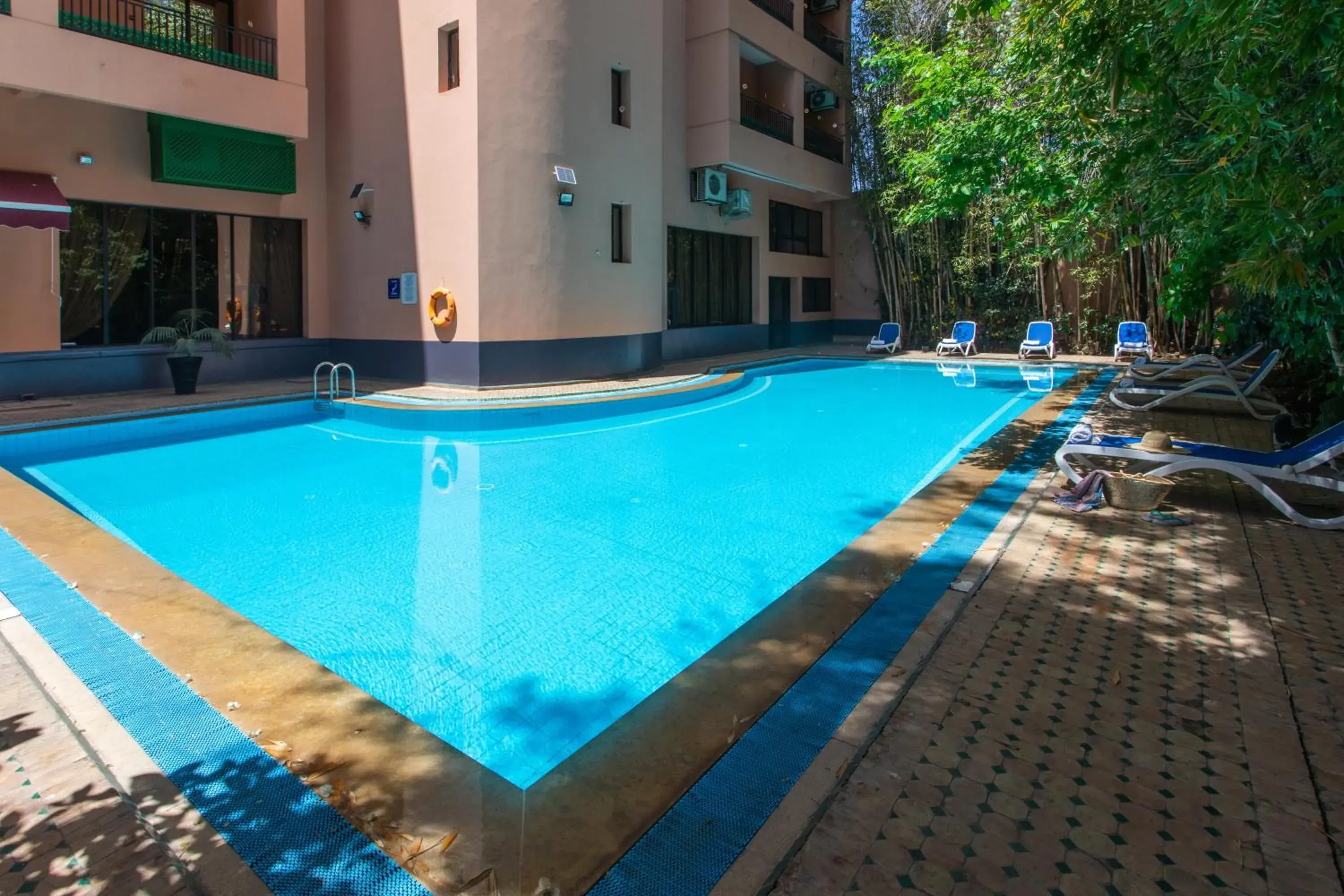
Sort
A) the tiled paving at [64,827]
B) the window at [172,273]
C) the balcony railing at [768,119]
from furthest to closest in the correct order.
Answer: the balcony railing at [768,119] < the window at [172,273] < the tiled paving at [64,827]

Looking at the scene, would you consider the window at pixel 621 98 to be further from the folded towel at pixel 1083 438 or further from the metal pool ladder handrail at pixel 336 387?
the folded towel at pixel 1083 438

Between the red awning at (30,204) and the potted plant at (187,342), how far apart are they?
5.99ft

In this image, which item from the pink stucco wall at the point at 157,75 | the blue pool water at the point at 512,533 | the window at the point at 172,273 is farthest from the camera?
the window at the point at 172,273

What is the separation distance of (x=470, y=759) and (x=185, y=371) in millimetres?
10762

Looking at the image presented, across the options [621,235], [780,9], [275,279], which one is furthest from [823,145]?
[275,279]

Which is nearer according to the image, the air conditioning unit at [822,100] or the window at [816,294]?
the air conditioning unit at [822,100]

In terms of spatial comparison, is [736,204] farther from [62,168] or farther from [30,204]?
[30,204]

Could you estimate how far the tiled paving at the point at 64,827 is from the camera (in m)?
2.03

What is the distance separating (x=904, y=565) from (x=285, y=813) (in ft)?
10.6

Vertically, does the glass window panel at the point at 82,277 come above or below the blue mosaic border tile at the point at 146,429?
above

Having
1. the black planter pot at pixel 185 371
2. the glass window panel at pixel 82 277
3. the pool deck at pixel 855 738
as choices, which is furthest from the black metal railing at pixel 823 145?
the pool deck at pixel 855 738

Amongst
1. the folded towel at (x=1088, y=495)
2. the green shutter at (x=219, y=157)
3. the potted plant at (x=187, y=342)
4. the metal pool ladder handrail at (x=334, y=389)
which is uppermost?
the green shutter at (x=219, y=157)

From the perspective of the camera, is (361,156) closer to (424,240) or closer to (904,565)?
(424,240)

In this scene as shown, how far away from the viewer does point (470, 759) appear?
2.70 meters
